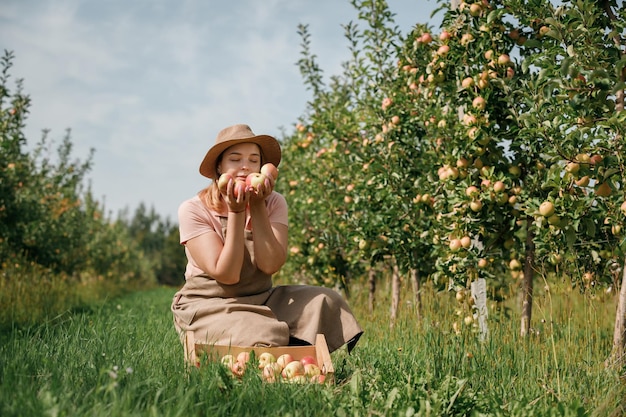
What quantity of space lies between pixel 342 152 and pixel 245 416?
4543 mm

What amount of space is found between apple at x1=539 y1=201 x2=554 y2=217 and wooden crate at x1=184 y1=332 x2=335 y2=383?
156cm

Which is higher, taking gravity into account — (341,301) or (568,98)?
(568,98)

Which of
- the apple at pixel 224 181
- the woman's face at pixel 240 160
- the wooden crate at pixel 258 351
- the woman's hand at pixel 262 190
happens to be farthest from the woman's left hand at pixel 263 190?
the wooden crate at pixel 258 351

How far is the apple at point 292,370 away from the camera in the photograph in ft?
8.23

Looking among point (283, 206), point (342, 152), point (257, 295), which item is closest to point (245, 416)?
point (257, 295)

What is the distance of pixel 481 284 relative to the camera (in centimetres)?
419

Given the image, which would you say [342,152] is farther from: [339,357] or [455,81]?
[339,357]

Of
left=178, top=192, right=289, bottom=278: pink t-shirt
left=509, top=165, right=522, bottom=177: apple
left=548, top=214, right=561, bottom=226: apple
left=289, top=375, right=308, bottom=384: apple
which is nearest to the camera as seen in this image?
left=289, top=375, right=308, bottom=384: apple

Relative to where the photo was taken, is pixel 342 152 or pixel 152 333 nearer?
pixel 152 333

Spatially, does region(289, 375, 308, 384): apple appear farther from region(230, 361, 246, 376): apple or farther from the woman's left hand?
the woman's left hand

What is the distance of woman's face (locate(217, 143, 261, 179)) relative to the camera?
3.14 metres

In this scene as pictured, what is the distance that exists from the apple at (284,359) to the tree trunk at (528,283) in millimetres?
1703

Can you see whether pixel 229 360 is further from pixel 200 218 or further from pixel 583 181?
pixel 583 181

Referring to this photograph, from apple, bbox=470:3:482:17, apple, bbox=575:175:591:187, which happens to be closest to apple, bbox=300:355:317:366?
apple, bbox=575:175:591:187
